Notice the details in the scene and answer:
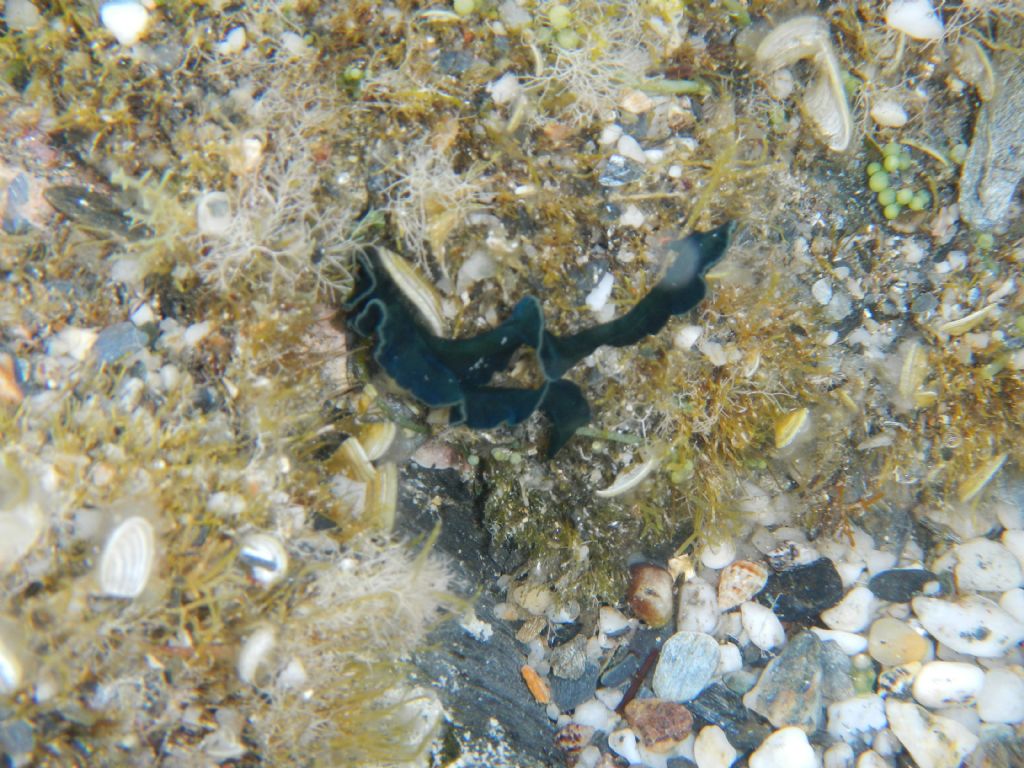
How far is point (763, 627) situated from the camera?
3691 mm

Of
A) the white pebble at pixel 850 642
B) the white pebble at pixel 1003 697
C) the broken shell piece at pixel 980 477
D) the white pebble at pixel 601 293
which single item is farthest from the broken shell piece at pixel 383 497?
the white pebble at pixel 1003 697

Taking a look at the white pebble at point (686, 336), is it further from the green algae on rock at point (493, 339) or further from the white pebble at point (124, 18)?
the white pebble at point (124, 18)

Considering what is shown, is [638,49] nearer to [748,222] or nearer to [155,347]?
[748,222]

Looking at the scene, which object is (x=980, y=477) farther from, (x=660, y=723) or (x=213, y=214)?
(x=213, y=214)

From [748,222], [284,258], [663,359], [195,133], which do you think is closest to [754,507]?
[663,359]

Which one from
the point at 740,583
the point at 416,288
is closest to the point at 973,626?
the point at 740,583

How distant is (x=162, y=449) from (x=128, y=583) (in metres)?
0.48

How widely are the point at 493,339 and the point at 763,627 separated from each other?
235 centimetres

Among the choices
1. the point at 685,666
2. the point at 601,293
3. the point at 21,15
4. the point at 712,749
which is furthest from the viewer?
the point at 685,666

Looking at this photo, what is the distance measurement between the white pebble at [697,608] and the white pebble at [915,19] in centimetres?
287

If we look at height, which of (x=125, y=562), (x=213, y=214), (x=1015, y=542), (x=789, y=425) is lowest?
(x=1015, y=542)

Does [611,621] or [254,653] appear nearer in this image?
[254,653]

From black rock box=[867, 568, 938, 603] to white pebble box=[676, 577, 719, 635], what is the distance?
0.90m

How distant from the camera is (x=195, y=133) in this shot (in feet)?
8.48
